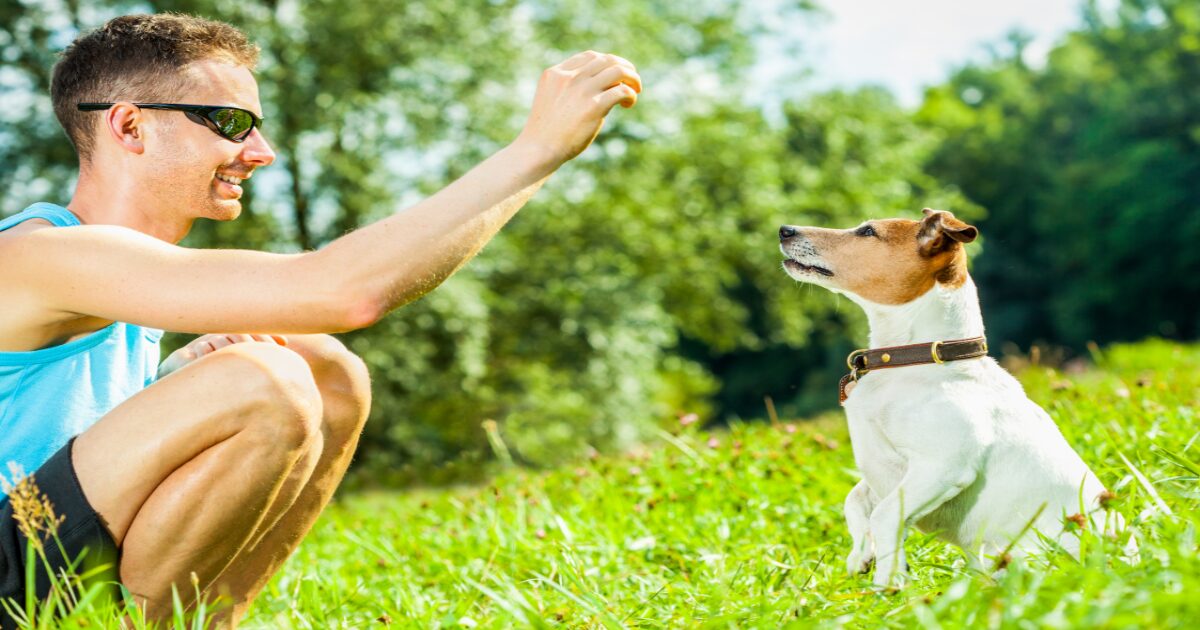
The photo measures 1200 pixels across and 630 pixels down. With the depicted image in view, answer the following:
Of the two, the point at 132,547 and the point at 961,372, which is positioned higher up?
the point at 961,372

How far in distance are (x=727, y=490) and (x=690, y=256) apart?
1562 centimetres

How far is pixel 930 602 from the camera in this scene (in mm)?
2320

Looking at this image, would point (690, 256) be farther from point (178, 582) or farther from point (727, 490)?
point (178, 582)

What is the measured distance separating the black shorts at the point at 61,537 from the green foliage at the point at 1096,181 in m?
30.7

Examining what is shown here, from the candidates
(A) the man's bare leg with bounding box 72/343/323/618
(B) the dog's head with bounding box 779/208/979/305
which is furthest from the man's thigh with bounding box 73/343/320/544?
(B) the dog's head with bounding box 779/208/979/305

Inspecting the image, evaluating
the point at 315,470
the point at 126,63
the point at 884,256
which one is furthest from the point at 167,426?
the point at 884,256

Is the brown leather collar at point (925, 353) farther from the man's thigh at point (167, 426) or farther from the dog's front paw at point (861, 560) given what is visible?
the man's thigh at point (167, 426)

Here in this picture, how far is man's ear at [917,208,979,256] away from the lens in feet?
10.0

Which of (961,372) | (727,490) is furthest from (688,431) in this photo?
(961,372)

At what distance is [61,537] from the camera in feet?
8.09

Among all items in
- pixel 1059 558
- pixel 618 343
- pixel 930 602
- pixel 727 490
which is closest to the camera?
pixel 930 602

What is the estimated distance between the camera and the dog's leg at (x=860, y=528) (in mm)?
2832

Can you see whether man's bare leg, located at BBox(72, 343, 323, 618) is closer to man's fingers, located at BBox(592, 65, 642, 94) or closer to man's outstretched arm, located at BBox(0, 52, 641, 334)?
man's outstretched arm, located at BBox(0, 52, 641, 334)

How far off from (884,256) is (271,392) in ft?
6.14
